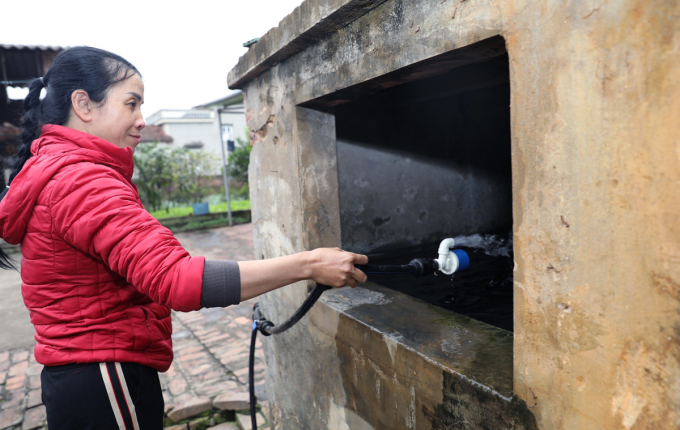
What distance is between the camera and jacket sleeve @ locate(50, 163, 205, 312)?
4.08 feet

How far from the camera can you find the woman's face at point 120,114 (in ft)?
5.06

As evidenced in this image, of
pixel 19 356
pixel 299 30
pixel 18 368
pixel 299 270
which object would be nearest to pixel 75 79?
pixel 299 30

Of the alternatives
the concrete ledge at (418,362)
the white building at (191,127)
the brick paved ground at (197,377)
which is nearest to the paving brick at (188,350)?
the brick paved ground at (197,377)

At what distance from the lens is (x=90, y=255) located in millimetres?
1426

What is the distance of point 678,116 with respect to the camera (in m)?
0.80

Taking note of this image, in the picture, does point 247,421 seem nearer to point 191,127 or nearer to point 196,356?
point 196,356

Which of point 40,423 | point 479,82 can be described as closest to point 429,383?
point 479,82

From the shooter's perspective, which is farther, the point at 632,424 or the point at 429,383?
the point at 429,383

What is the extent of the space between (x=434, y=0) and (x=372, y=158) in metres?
1.84

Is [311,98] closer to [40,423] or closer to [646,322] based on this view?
[646,322]

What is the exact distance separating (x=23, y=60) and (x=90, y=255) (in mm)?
11202

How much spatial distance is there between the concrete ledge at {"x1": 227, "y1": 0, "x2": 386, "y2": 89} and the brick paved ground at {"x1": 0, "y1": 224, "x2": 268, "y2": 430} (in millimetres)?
2610

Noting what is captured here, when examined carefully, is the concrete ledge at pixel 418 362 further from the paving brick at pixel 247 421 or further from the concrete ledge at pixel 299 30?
the paving brick at pixel 247 421

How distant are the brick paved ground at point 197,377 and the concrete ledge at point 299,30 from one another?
2.61m
